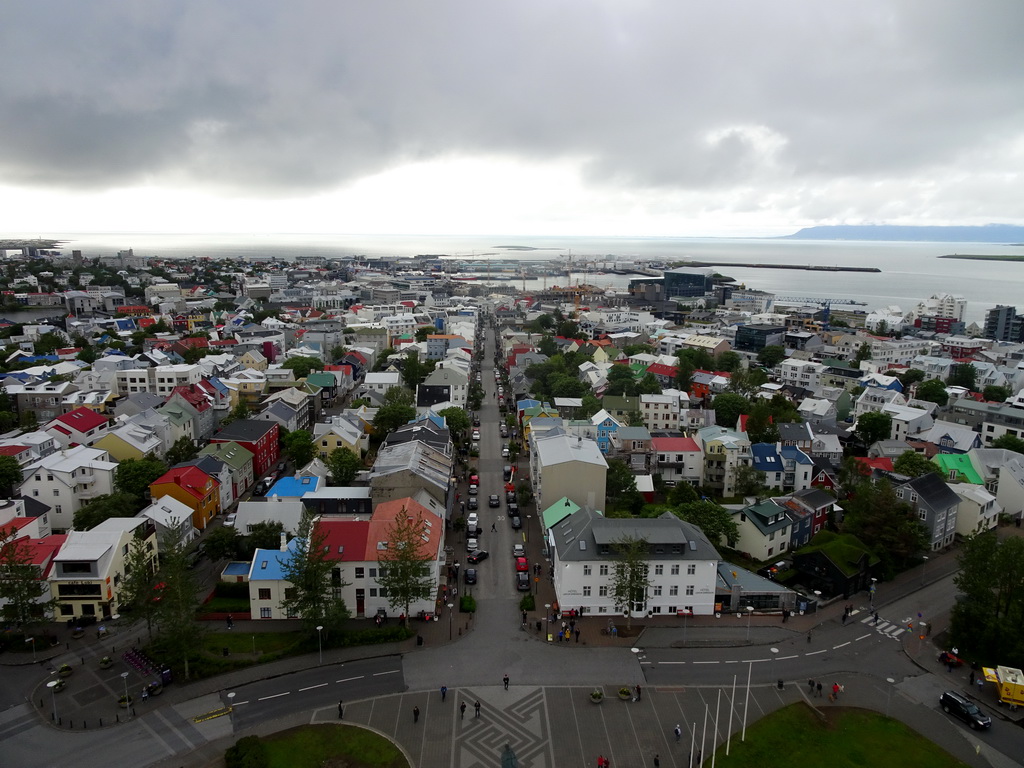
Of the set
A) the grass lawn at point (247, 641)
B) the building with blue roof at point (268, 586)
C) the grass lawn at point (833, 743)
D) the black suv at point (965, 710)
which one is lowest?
the grass lawn at point (833, 743)

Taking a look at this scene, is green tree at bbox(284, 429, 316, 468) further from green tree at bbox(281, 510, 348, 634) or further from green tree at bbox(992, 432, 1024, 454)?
green tree at bbox(992, 432, 1024, 454)

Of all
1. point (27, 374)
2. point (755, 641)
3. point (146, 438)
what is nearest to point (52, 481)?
point (146, 438)

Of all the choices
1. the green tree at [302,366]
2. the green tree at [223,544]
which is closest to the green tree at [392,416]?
the green tree at [302,366]

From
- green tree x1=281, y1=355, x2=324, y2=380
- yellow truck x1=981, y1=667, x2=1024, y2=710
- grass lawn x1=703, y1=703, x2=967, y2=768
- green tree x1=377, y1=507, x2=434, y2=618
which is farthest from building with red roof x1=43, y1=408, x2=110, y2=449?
yellow truck x1=981, y1=667, x2=1024, y2=710

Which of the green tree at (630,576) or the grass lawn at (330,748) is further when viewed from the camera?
the green tree at (630,576)

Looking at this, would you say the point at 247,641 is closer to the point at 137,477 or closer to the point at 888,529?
the point at 137,477

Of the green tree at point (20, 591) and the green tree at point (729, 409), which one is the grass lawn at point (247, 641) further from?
the green tree at point (729, 409)
